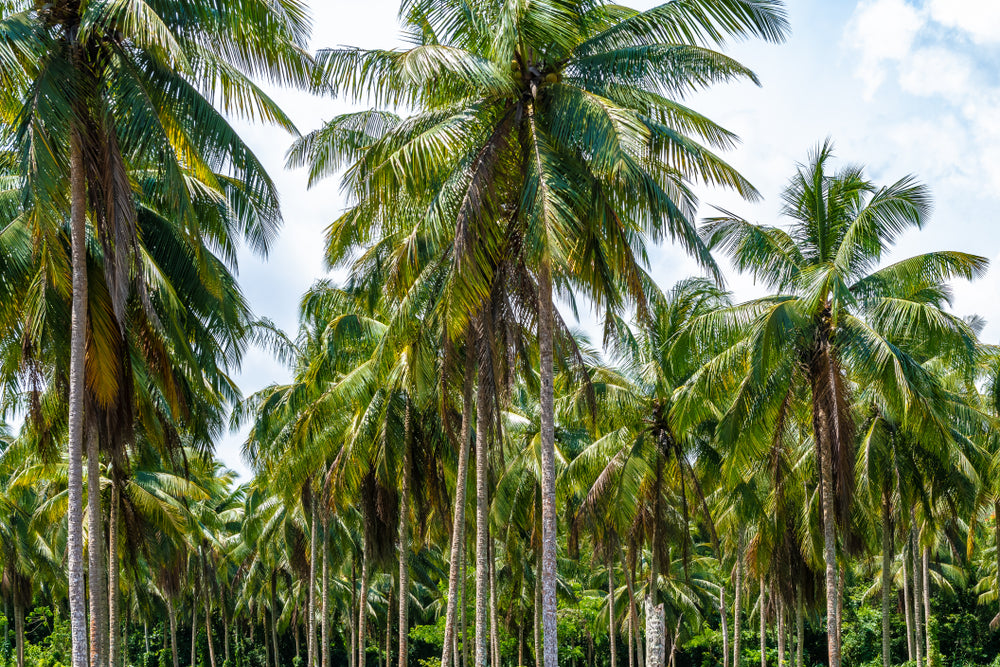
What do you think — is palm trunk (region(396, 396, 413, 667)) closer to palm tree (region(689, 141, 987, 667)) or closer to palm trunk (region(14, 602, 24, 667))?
palm tree (region(689, 141, 987, 667))

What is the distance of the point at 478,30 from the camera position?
13.2 m

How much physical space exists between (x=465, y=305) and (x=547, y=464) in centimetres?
229

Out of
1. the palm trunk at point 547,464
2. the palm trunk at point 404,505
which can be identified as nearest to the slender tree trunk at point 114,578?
the palm trunk at point 404,505

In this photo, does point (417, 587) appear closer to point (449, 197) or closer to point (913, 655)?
point (913, 655)

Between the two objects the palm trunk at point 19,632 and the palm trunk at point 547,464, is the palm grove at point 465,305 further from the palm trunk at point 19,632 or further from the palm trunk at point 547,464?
the palm trunk at point 19,632

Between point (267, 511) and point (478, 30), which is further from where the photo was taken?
point (267, 511)

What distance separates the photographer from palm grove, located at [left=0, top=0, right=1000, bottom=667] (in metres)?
11.7

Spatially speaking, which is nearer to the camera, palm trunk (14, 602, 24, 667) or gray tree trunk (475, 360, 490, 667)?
gray tree trunk (475, 360, 490, 667)

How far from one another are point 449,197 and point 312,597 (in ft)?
56.3

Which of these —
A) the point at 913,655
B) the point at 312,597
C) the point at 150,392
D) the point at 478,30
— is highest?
the point at 478,30

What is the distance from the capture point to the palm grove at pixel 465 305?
1174 centimetres

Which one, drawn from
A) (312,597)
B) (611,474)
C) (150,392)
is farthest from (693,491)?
(150,392)

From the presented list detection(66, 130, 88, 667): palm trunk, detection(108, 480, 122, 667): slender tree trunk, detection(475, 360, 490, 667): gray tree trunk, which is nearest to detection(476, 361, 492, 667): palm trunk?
detection(475, 360, 490, 667): gray tree trunk

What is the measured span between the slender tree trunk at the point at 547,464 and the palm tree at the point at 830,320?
4861mm
